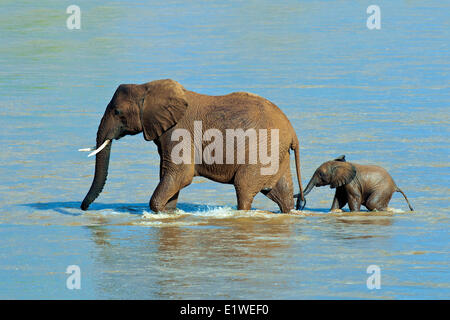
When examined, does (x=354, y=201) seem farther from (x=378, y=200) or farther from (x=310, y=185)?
(x=310, y=185)

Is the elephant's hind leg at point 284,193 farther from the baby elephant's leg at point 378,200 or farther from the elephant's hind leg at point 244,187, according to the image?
the baby elephant's leg at point 378,200

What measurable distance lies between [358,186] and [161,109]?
3076 mm

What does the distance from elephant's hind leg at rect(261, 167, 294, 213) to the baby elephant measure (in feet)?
1.20

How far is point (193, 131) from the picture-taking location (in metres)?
16.2

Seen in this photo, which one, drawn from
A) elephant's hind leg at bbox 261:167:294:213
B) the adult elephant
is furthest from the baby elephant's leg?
the adult elephant

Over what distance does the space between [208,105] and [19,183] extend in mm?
3645

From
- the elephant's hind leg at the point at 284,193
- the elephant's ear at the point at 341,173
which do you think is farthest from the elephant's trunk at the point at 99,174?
the elephant's ear at the point at 341,173

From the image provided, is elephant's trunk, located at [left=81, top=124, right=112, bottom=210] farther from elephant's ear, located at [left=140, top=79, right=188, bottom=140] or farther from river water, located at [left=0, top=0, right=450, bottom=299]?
elephant's ear, located at [left=140, top=79, right=188, bottom=140]

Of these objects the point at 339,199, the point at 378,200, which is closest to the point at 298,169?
the point at 339,199

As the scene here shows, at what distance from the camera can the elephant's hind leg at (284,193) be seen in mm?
16531

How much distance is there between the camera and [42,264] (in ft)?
42.4

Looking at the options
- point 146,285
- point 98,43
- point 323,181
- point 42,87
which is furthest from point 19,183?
point 98,43

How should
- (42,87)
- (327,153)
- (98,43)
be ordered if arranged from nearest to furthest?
(327,153), (42,87), (98,43)
